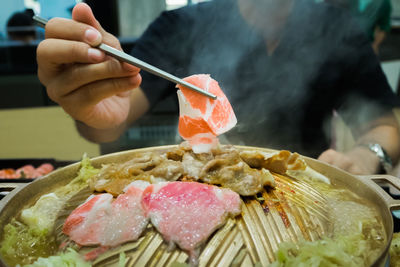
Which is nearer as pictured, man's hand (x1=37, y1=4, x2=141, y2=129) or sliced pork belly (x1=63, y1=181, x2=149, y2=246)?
sliced pork belly (x1=63, y1=181, x2=149, y2=246)

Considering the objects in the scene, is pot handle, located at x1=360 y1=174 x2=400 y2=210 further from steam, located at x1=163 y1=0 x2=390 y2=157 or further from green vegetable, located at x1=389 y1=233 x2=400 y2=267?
steam, located at x1=163 y1=0 x2=390 y2=157

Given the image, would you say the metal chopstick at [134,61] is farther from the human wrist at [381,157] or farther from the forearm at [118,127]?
the human wrist at [381,157]

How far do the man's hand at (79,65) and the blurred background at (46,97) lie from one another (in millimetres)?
2077

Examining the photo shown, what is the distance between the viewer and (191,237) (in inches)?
43.3

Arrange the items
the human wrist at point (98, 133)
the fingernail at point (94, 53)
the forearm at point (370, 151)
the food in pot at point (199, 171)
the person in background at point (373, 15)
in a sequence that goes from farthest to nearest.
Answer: the person in background at point (373, 15) → the human wrist at point (98, 133) → the forearm at point (370, 151) → the fingernail at point (94, 53) → the food in pot at point (199, 171)

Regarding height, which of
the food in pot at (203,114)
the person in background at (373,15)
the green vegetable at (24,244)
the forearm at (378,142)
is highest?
the person in background at (373,15)

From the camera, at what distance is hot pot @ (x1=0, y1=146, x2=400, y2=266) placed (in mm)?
1062

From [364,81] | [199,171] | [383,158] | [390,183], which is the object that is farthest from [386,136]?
[199,171]

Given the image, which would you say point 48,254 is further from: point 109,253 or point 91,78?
point 91,78

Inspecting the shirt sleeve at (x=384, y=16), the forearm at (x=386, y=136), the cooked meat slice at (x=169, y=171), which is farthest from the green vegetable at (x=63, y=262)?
the shirt sleeve at (x=384, y=16)

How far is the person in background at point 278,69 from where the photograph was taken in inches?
121

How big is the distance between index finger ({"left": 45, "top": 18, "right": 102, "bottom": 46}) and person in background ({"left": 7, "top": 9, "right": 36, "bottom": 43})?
3365 millimetres

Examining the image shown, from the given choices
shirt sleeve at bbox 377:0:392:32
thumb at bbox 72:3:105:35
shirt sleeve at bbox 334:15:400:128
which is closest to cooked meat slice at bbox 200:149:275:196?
thumb at bbox 72:3:105:35

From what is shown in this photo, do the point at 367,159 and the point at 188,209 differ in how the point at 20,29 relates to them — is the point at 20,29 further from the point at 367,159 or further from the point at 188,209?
the point at 367,159
